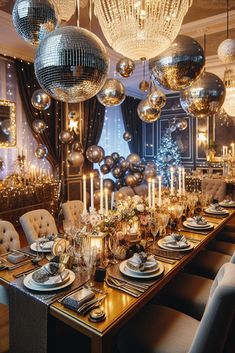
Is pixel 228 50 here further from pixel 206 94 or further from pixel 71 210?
pixel 71 210

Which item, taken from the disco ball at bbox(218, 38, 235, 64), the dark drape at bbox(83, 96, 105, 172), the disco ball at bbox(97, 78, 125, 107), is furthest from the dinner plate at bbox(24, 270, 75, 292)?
the dark drape at bbox(83, 96, 105, 172)

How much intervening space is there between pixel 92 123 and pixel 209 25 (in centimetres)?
378

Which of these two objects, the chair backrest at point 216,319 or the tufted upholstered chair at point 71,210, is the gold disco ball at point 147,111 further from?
the chair backrest at point 216,319

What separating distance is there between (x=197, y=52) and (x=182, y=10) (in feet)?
1.00

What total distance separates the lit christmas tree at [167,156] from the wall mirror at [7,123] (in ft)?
17.9

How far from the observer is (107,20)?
79.5 inches

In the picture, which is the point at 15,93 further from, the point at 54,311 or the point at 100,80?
the point at 54,311

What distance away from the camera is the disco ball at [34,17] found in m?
1.91

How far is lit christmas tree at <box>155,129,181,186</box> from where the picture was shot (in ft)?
32.3

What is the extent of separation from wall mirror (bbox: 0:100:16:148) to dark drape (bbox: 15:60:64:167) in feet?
1.03

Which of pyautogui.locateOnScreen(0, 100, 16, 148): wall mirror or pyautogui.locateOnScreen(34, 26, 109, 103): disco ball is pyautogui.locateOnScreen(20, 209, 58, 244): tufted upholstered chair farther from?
pyautogui.locateOnScreen(0, 100, 16, 148): wall mirror

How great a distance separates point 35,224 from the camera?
9.65ft

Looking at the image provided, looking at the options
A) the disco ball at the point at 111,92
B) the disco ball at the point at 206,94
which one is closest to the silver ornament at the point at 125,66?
the disco ball at the point at 111,92

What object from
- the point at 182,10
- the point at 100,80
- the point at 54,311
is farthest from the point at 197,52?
the point at 54,311
